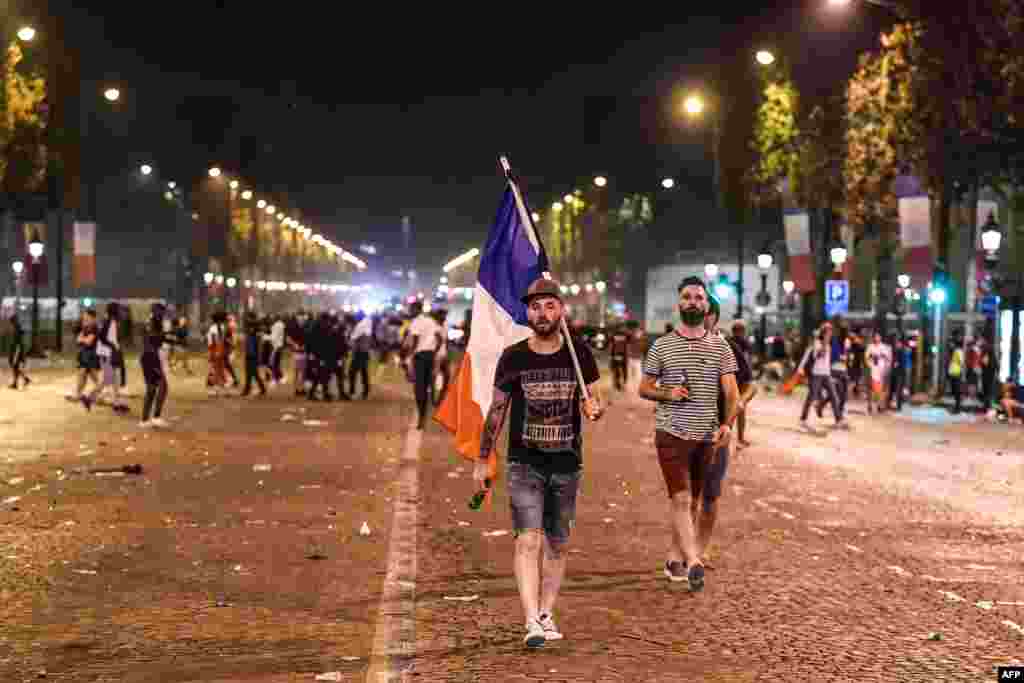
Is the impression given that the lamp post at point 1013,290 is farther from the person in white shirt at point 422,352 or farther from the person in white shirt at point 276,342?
the person in white shirt at point 276,342

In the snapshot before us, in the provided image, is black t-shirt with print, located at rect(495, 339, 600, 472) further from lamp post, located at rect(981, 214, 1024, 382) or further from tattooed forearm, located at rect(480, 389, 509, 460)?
lamp post, located at rect(981, 214, 1024, 382)

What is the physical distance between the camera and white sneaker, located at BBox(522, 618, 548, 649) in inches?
352

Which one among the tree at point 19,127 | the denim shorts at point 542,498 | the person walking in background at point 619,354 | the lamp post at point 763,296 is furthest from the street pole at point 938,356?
the denim shorts at point 542,498

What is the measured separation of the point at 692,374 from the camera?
10938 mm

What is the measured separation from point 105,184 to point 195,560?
100796 millimetres

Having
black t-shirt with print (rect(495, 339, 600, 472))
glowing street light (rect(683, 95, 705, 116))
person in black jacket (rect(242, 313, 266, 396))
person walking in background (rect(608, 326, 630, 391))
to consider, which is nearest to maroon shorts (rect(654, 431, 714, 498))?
black t-shirt with print (rect(495, 339, 600, 472))

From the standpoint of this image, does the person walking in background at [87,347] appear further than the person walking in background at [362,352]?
No

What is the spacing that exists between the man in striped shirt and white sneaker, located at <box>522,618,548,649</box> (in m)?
1.99

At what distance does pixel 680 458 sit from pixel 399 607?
210 centimetres

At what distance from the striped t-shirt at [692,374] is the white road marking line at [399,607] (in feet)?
6.68

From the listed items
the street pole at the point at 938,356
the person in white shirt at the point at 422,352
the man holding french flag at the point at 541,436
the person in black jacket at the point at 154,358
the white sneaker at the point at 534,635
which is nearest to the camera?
the white sneaker at the point at 534,635

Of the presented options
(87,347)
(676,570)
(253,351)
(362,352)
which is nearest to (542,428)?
(676,570)

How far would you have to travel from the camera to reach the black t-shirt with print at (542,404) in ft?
30.1

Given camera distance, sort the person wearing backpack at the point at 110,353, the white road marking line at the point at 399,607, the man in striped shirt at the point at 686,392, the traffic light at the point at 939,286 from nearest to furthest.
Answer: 1. the white road marking line at the point at 399,607
2. the man in striped shirt at the point at 686,392
3. the person wearing backpack at the point at 110,353
4. the traffic light at the point at 939,286
